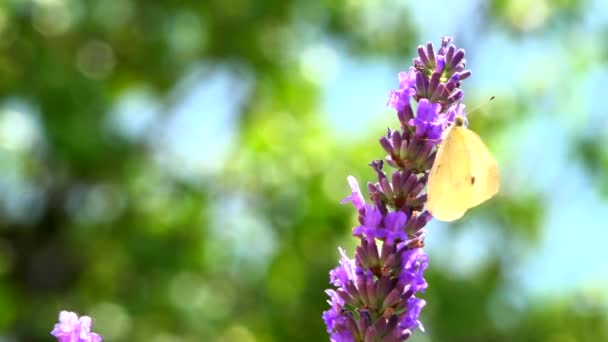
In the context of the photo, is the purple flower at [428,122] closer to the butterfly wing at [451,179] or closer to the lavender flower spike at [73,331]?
the butterfly wing at [451,179]

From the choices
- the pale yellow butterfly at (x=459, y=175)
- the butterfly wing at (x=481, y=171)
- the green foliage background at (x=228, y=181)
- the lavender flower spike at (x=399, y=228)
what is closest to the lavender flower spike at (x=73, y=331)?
the lavender flower spike at (x=399, y=228)

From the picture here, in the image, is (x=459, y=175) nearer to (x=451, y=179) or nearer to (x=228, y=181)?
(x=451, y=179)

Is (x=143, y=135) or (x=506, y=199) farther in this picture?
(x=506, y=199)

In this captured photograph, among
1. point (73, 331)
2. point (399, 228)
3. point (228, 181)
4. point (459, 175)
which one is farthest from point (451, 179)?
point (228, 181)

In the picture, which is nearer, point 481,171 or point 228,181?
Result: point 481,171

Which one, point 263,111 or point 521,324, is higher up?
point 263,111

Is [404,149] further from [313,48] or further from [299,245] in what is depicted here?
[313,48]

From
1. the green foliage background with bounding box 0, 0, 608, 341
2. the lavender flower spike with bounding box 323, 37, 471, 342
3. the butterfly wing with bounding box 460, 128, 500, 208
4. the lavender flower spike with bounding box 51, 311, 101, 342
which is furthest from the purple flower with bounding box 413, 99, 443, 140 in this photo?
the green foliage background with bounding box 0, 0, 608, 341

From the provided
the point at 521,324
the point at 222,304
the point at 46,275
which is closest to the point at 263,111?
the point at 222,304
